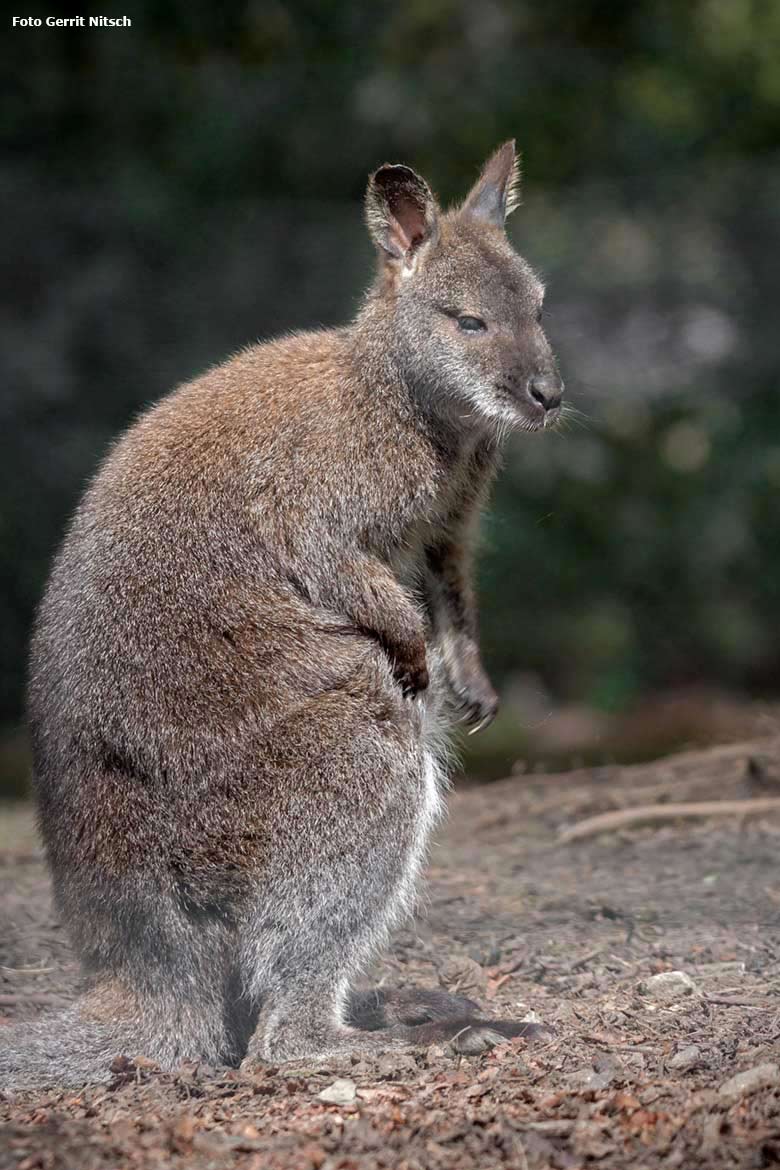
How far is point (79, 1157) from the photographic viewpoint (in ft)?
11.5

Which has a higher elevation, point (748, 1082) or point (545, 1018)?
point (748, 1082)

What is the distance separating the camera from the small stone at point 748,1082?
3701 mm

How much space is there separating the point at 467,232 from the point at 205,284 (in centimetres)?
656

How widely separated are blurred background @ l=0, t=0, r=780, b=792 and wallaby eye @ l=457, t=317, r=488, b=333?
625 cm

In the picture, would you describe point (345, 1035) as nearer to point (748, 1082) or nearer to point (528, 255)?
point (748, 1082)

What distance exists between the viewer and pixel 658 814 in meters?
7.00

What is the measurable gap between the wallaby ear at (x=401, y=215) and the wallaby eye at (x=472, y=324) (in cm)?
33

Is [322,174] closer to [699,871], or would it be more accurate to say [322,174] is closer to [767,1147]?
[699,871]

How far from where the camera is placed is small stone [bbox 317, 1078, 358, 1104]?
4012 millimetres

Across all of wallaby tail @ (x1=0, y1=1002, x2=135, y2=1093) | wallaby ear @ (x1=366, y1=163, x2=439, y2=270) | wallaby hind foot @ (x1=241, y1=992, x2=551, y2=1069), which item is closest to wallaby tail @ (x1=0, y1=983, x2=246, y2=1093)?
wallaby tail @ (x1=0, y1=1002, x2=135, y2=1093)

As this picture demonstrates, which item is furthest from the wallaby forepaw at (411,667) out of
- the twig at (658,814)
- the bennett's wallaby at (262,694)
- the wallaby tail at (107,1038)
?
the twig at (658,814)

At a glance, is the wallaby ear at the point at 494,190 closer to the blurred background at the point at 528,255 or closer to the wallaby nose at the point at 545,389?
the wallaby nose at the point at 545,389

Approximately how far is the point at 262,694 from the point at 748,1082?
5.62ft

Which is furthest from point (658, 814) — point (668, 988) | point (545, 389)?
point (545, 389)
